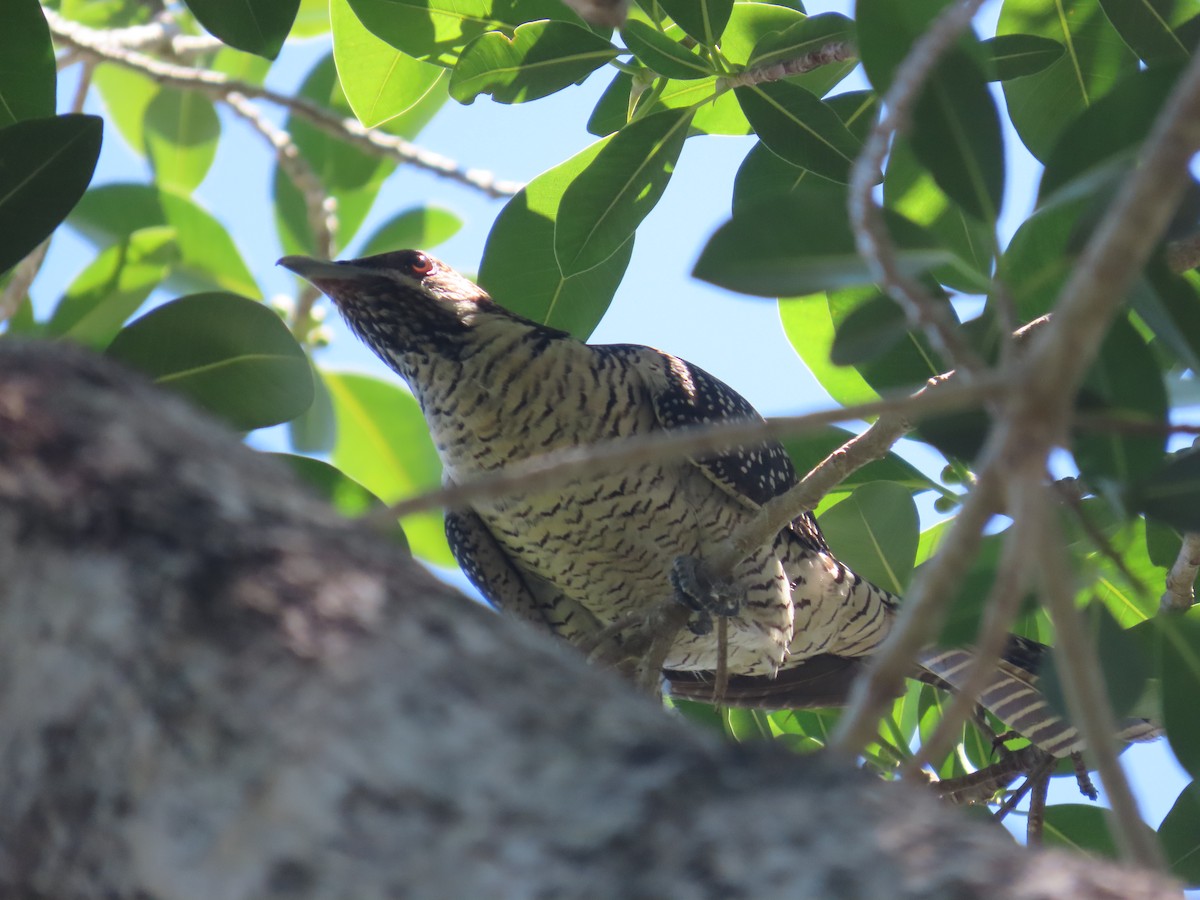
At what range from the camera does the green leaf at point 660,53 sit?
2617mm

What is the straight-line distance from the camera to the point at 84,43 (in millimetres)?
4102

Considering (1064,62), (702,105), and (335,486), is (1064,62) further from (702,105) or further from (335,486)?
(335,486)

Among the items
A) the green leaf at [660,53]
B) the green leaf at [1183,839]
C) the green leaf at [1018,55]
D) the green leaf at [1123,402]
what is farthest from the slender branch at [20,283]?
the green leaf at [1183,839]

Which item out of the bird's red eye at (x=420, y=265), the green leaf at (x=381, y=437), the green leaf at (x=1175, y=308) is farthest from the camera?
the green leaf at (x=381, y=437)

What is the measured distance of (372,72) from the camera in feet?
10.7

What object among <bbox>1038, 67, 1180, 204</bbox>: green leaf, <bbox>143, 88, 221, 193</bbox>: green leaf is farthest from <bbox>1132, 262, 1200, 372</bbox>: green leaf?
<bbox>143, 88, 221, 193</bbox>: green leaf

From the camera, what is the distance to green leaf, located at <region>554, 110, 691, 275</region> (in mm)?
2881

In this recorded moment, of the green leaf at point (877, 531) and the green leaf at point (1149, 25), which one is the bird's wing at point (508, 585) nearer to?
the green leaf at point (877, 531)

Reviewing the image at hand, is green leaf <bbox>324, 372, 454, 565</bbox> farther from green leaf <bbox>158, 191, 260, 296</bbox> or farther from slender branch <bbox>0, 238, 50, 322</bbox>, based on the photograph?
slender branch <bbox>0, 238, 50, 322</bbox>

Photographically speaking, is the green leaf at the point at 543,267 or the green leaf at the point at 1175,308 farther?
the green leaf at the point at 543,267

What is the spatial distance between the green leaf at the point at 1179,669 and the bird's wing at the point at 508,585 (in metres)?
2.41

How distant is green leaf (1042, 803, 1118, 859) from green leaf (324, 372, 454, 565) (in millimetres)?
3393

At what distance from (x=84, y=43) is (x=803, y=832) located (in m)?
4.24

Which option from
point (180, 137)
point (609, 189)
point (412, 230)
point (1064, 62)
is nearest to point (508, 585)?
point (609, 189)
